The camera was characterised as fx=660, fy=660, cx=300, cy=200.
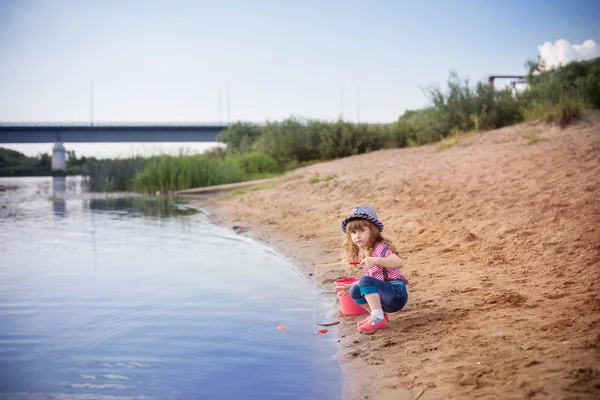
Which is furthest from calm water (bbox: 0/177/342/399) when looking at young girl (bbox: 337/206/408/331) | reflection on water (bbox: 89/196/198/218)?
reflection on water (bbox: 89/196/198/218)

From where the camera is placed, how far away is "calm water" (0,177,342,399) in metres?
4.40

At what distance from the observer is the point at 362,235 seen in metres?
5.59

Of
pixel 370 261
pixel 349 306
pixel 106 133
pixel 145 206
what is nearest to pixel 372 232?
pixel 370 261

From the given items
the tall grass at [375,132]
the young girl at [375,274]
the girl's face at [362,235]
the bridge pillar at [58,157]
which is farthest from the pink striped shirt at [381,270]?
the bridge pillar at [58,157]

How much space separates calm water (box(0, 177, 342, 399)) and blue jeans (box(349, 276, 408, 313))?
517 millimetres

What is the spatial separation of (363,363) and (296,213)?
26.2 ft

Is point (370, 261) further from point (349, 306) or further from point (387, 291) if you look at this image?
point (349, 306)

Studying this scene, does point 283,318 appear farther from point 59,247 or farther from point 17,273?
point 59,247

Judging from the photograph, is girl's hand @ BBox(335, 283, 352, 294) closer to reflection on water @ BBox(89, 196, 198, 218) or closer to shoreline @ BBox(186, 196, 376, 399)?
shoreline @ BBox(186, 196, 376, 399)

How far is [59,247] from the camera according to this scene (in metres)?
10.5

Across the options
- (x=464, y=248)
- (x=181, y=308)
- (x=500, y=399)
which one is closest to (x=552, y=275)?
(x=464, y=248)

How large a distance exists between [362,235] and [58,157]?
53.1m

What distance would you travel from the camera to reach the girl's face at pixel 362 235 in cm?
558

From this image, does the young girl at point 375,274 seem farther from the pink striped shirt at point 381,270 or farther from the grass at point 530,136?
the grass at point 530,136
